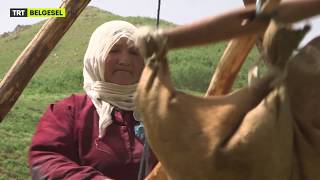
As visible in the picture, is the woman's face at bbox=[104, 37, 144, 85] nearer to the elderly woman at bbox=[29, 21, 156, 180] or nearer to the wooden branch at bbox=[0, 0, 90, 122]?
the elderly woman at bbox=[29, 21, 156, 180]

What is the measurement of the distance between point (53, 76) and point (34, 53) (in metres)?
23.4

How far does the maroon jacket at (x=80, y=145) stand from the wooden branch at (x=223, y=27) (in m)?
1.09

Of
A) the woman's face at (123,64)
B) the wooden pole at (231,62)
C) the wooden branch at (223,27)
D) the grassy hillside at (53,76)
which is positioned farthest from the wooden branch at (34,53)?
the grassy hillside at (53,76)

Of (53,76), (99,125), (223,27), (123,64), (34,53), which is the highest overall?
(223,27)

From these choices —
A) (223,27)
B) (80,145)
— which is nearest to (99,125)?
(80,145)

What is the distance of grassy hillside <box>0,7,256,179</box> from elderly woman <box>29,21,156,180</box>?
6.76 meters

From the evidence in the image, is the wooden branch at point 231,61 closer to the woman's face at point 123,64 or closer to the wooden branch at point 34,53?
the woman's face at point 123,64

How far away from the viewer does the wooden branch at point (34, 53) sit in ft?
11.8

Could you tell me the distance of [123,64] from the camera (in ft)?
8.87

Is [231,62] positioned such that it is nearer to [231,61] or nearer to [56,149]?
[231,61]

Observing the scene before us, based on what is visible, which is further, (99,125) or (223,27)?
(99,125)

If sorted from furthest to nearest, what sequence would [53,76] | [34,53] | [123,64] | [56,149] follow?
[53,76], [34,53], [123,64], [56,149]

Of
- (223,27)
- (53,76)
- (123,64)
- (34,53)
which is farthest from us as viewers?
(53,76)

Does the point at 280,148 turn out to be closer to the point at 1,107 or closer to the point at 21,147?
the point at 1,107
